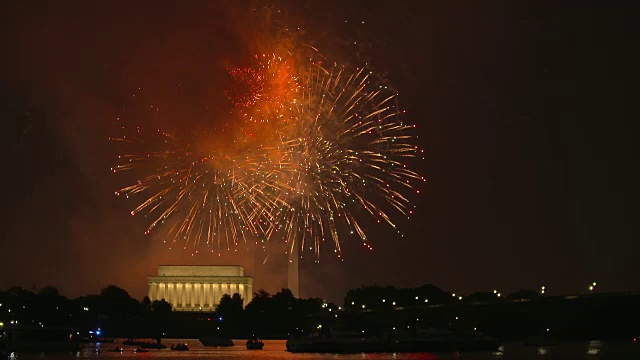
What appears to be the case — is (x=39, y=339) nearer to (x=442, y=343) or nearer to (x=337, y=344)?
(x=337, y=344)

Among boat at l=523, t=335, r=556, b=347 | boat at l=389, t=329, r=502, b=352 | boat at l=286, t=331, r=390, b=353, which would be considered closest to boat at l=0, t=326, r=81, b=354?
boat at l=286, t=331, r=390, b=353

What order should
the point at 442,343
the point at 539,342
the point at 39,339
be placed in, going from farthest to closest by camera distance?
the point at 539,342
the point at 442,343
the point at 39,339

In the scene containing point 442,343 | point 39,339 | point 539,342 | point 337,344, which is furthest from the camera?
point 539,342

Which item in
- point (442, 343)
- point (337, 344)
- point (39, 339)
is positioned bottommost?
point (442, 343)

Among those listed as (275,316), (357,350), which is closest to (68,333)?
(357,350)

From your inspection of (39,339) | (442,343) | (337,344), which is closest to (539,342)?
(442,343)

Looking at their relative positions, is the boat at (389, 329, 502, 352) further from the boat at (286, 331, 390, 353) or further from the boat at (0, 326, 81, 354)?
the boat at (0, 326, 81, 354)

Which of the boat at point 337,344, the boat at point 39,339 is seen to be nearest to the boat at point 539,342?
the boat at point 337,344

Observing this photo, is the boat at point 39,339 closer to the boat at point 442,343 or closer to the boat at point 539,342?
the boat at point 442,343
